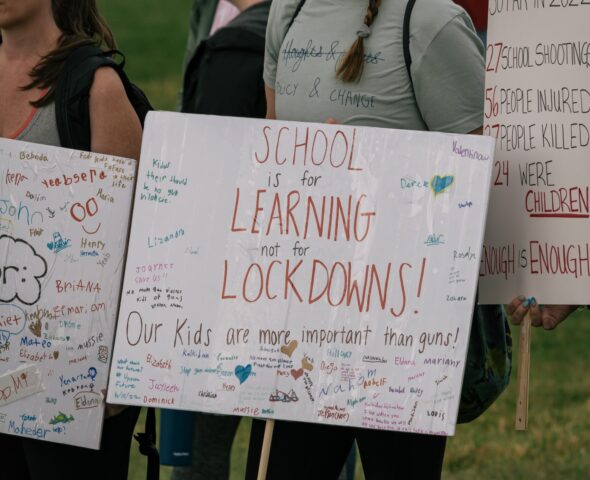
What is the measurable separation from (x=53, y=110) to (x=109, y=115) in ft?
0.53

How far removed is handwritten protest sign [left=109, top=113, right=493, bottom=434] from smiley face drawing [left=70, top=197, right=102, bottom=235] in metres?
0.12

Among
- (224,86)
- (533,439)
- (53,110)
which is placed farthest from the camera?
(533,439)

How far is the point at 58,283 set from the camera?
414cm

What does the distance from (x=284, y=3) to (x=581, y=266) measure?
3.52 feet

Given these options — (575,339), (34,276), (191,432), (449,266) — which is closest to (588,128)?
(449,266)

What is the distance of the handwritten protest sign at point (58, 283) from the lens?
4.13 meters

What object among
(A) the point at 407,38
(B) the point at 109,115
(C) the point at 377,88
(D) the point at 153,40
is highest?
(D) the point at 153,40

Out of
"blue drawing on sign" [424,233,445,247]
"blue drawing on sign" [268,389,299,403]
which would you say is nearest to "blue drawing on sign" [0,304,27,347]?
"blue drawing on sign" [268,389,299,403]

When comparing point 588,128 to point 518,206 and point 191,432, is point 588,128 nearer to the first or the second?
point 518,206

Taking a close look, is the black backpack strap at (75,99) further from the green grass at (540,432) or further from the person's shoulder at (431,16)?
the green grass at (540,432)

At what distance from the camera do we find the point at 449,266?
153 inches

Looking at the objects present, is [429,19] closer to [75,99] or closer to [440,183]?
[440,183]

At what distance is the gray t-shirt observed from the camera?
407 cm

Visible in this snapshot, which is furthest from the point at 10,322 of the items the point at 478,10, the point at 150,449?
the point at 478,10
